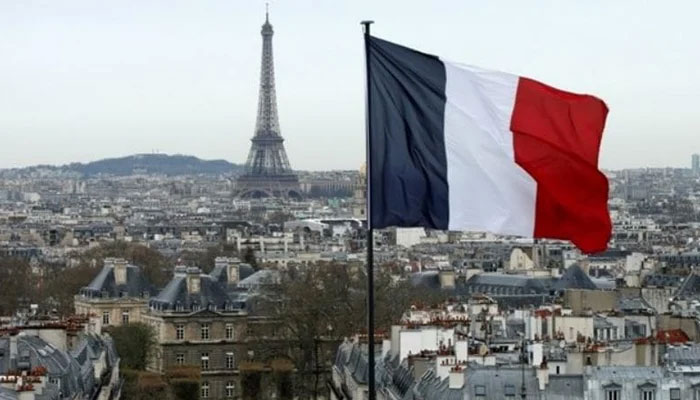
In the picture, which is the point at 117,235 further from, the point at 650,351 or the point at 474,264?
the point at 650,351

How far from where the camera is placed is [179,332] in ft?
222

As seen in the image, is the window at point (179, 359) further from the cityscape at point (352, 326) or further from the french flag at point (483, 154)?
the french flag at point (483, 154)

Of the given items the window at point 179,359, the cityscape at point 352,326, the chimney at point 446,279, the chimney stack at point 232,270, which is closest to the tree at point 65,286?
the cityscape at point 352,326

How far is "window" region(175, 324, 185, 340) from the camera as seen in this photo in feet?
222

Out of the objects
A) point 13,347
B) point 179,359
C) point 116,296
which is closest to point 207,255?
point 116,296

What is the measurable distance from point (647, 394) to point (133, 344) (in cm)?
3465

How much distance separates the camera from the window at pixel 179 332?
67.6 metres

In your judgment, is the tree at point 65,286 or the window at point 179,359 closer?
the window at point 179,359

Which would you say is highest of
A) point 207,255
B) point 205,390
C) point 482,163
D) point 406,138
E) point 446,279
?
point 406,138

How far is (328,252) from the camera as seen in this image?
123188 millimetres

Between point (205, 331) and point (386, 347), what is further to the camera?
point (205, 331)

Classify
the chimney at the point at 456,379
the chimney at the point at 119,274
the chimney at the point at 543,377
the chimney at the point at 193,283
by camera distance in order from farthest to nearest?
1. the chimney at the point at 119,274
2. the chimney at the point at 193,283
3. the chimney at the point at 456,379
4. the chimney at the point at 543,377

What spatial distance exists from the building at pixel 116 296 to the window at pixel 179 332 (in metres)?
4.34

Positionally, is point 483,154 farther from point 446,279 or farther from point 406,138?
point 446,279
